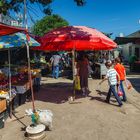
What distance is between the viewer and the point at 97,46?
412 inches

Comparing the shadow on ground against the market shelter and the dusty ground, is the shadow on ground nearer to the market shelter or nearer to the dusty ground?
the dusty ground

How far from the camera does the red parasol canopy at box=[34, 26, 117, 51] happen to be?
1023 cm

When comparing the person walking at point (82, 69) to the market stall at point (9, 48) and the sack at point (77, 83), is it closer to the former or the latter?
the sack at point (77, 83)

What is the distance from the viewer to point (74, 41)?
10227mm

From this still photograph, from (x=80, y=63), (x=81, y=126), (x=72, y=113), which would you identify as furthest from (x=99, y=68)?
(x=81, y=126)

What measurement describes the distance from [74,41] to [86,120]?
285cm

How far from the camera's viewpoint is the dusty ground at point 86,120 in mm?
7480

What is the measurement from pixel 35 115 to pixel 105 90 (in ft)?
25.3

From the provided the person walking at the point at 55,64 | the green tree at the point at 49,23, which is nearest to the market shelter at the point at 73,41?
the person walking at the point at 55,64

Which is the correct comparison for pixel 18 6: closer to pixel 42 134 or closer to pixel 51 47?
pixel 51 47

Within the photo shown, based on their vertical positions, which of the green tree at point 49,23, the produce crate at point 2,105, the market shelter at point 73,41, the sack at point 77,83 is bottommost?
the produce crate at point 2,105

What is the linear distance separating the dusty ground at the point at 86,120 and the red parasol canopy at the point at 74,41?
2102 millimetres

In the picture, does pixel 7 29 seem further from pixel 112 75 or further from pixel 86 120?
pixel 112 75

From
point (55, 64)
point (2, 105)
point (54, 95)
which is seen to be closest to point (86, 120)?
point (2, 105)
